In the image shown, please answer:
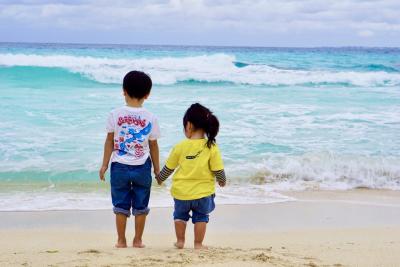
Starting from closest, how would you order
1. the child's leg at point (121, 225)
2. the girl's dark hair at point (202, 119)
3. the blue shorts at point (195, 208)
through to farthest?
the girl's dark hair at point (202, 119) < the blue shorts at point (195, 208) < the child's leg at point (121, 225)

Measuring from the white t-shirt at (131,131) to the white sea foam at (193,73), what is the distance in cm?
1763

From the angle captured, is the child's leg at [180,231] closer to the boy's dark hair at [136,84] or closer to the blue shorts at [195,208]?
the blue shorts at [195,208]

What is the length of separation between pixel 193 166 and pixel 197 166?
0.09 ft

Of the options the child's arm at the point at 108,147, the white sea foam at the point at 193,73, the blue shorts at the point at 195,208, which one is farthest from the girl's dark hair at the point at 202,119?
the white sea foam at the point at 193,73

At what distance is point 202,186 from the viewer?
154 inches

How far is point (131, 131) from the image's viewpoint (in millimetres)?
3879

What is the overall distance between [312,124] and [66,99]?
22.3 ft

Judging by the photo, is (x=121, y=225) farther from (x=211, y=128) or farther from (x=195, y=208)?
(x=211, y=128)

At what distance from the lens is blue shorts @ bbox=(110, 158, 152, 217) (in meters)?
3.89

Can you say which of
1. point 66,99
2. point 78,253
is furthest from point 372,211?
point 66,99

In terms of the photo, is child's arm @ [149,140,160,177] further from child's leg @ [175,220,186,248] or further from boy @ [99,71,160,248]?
child's leg @ [175,220,186,248]

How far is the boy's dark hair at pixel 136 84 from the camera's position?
12.7ft

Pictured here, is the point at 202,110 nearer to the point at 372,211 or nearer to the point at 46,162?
the point at 372,211

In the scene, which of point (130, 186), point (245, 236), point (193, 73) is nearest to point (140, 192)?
point (130, 186)
